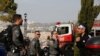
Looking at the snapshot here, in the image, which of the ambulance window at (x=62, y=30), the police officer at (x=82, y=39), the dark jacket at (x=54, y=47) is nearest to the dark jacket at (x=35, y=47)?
the dark jacket at (x=54, y=47)

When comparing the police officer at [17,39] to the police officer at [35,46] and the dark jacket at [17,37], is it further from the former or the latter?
the police officer at [35,46]

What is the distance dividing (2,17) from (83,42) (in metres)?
28.6

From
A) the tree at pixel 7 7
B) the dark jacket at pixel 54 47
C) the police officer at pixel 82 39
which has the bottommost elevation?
the tree at pixel 7 7

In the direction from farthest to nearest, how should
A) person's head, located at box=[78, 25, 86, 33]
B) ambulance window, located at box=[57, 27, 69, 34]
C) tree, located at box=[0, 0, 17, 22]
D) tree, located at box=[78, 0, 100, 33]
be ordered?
1. tree, located at box=[0, 0, 17, 22]
2. ambulance window, located at box=[57, 27, 69, 34]
3. tree, located at box=[78, 0, 100, 33]
4. person's head, located at box=[78, 25, 86, 33]

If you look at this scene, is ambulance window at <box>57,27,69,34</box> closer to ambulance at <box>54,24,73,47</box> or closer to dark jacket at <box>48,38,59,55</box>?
ambulance at <box>54,24,73,47</box>

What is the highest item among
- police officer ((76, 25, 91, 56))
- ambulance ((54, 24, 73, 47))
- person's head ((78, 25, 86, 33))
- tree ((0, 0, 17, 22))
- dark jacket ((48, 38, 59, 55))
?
person's head ((78, 25, 86, 33))

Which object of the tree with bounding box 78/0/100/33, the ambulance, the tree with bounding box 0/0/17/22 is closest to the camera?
the tree with bounding box 78/0/100/33

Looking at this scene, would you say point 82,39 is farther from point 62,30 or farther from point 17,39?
point 62,30

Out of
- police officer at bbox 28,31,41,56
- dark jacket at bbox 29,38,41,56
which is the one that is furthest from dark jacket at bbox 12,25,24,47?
dark jacket at bbox 29,38,41,56

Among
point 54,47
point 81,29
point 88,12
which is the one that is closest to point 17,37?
point 81,29

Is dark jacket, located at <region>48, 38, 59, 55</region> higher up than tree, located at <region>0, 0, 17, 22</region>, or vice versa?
dark jacket, located at <region>48, 38, 59, 55</region>

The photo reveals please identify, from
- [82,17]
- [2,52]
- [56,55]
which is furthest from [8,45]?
[82,17]

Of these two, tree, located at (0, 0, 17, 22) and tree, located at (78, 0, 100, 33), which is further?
tree, located at (0, 0, 17, 22)

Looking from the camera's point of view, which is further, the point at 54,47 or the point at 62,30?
the point at 62,30
